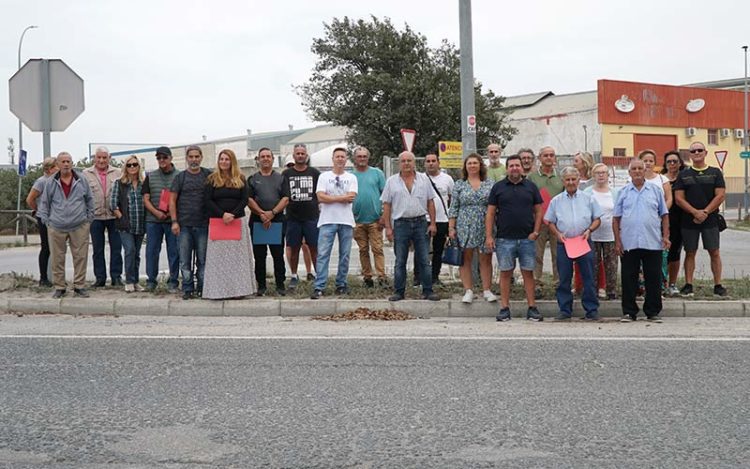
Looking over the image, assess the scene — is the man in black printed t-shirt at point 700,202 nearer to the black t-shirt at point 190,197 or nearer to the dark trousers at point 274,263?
the dark trousers at point 274,263

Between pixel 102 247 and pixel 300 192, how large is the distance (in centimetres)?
294

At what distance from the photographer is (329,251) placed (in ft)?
32.7

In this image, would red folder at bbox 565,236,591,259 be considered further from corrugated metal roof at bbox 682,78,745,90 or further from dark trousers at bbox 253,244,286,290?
corrugated metal roof at bbox 682,78,745,90

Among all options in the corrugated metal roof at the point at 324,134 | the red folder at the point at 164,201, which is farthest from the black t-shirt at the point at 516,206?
the corrugated metal roof at the point at 324,134

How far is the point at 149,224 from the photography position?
A: 10359 millimetres

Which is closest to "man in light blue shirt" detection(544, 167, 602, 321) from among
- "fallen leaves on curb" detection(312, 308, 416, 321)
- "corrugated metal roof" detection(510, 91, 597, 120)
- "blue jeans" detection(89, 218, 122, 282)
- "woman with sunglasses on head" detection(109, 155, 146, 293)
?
"fallen leaves on curb" detection(312, 308, 416, 321)

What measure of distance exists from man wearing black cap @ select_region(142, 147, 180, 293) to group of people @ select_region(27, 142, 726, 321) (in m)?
0.02

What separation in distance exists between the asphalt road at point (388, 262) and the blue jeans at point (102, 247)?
1.57m

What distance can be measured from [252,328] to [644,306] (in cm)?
444

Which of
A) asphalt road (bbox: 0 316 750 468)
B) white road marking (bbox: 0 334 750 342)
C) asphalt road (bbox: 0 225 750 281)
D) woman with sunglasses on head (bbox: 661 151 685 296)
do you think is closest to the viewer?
asphalt road (bbox: 0 316 750 468)

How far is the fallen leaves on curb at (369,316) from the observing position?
9.03 m

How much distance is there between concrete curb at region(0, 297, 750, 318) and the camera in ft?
30.2

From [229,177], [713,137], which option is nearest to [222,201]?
[229,177]

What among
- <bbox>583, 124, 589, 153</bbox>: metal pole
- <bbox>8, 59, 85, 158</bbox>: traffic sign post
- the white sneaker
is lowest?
the white sneaker
